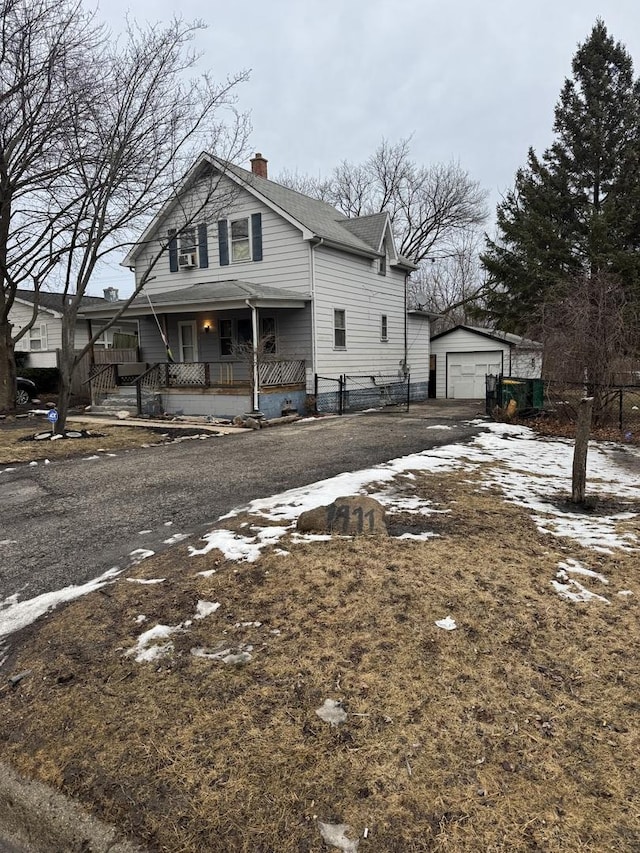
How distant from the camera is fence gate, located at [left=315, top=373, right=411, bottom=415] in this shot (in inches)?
618

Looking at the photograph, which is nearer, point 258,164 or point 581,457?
point 581,457

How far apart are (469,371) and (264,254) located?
10467mm

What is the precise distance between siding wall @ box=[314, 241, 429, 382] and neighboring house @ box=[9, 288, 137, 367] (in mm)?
9797

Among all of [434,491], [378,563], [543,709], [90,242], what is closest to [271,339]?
[90,242]

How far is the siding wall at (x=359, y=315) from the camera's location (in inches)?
615

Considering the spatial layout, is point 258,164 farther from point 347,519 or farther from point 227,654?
point 227,654

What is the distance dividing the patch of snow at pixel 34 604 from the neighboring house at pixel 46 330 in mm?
18766

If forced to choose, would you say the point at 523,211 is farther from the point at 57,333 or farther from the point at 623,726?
the point at 623,726

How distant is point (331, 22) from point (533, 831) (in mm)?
18146

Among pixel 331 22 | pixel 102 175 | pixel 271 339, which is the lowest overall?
pixel 271 339

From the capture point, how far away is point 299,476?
689 cm

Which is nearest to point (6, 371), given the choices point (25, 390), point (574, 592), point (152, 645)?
point (25, 390)

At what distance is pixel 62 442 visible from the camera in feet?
32.3

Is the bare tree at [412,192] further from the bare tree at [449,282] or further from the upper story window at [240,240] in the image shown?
the upper story window at [240,240]
